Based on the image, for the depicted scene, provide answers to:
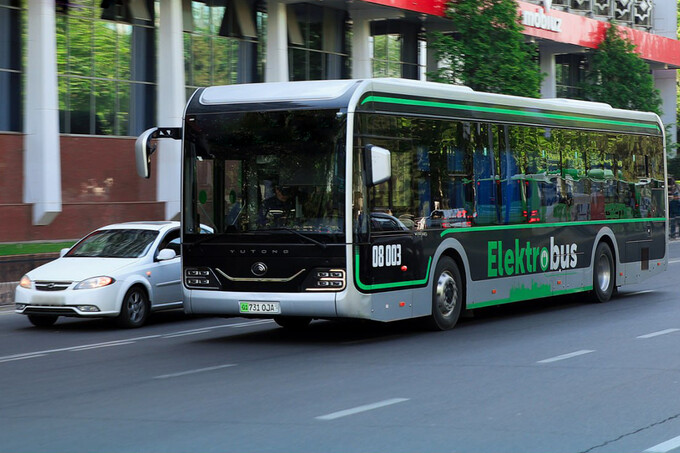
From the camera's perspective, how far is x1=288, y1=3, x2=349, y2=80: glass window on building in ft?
120

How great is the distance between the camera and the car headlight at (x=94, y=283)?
15.2 meters

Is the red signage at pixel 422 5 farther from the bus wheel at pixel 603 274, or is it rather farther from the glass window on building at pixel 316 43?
the bus wheel at pixel 603 274

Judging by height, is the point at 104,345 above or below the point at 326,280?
below

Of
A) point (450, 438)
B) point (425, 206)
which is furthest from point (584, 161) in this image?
point (450, 438)

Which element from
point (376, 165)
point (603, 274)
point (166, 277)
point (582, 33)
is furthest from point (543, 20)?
point (376, 165)

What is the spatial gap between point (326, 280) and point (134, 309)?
413cm

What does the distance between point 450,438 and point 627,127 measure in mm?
12953

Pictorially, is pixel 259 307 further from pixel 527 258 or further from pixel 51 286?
pixel 527 258

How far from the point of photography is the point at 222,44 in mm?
34156

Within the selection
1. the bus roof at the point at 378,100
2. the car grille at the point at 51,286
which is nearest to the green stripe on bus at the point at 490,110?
the bus roof at the point at 378,100

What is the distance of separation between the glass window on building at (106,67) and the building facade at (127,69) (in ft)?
0.10

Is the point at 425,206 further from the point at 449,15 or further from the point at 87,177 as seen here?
the point at 449,15

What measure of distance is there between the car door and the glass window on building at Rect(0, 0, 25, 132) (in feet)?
41.5

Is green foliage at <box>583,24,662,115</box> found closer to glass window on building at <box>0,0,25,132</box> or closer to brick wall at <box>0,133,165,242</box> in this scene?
brick wall at <box>0,133,165,242</box>
